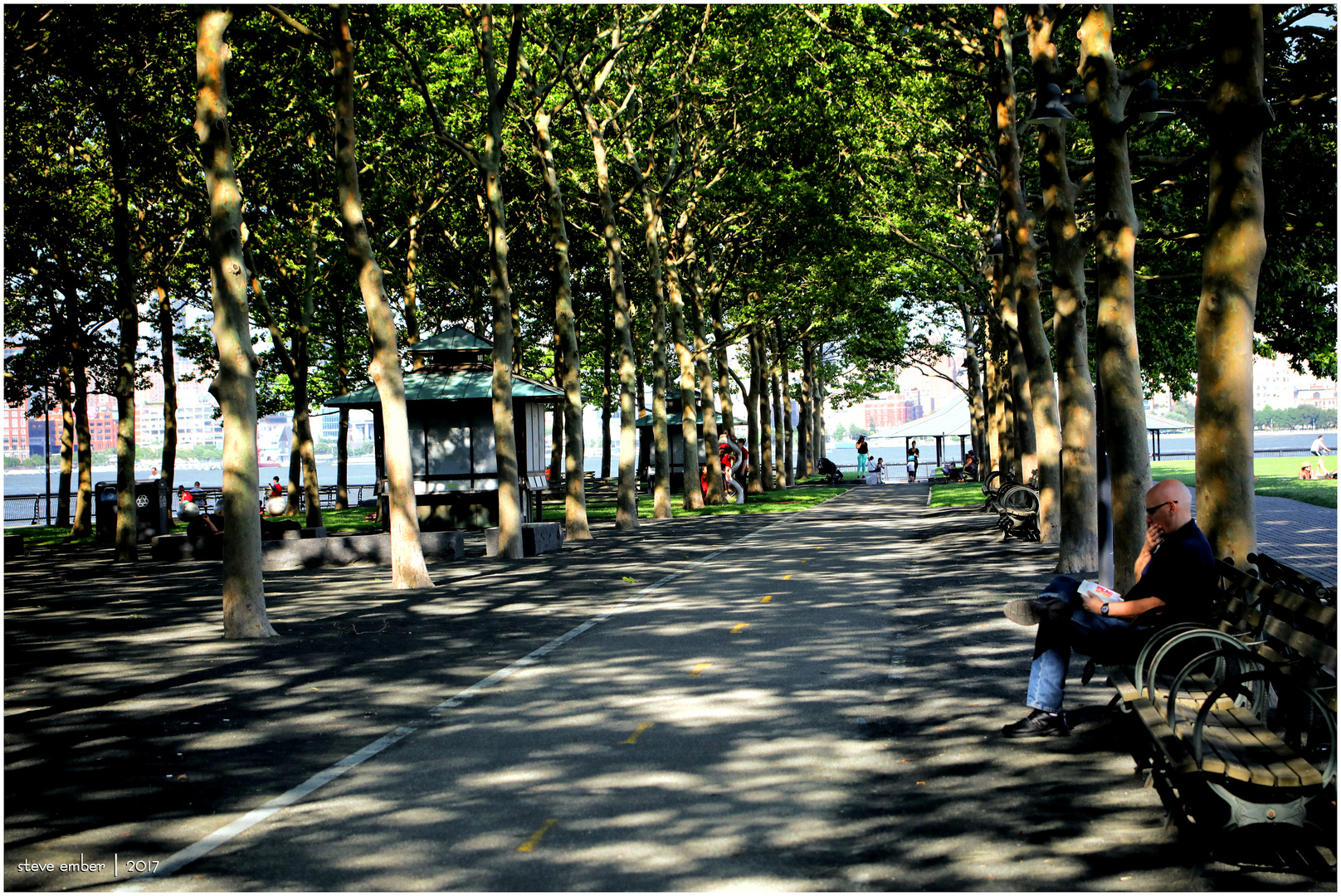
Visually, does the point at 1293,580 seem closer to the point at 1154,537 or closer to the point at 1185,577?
the point at 1185,577

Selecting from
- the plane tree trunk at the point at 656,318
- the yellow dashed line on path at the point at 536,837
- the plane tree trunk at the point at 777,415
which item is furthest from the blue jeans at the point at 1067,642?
the plane tree trunk at the point at 777,415

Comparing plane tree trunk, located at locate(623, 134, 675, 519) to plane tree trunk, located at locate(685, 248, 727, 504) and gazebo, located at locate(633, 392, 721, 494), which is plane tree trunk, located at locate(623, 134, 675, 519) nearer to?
plane tree trunk, located at locate(685, 248, 727, 504)

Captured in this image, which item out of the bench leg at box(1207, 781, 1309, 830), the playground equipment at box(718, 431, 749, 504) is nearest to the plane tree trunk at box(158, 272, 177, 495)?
the playground equipment at box(718, 431, 749, 504)

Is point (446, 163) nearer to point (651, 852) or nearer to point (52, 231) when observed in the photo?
point (52, 231)

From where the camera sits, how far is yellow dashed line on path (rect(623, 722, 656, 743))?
692 centimetres

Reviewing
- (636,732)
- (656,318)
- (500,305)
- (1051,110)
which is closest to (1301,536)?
(1051,110)

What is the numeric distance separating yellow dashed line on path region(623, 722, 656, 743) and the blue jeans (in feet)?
7.50

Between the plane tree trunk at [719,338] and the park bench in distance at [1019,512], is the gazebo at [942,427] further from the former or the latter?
the park bench in distance at [1019,512]

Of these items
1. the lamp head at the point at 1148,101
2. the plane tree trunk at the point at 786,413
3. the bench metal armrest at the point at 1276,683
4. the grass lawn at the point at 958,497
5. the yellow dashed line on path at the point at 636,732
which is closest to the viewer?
the bench metal armrest at the point at 1276,683

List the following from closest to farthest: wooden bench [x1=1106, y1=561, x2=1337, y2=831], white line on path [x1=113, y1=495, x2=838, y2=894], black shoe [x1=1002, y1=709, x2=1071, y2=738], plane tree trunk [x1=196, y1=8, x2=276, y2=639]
Result: wooden bench [x1=1106, y1=561, x2=1337, y2=831] → white line on path [x1=113, y1=495, x2=838, y2=894] → black shoe [x1=1002, y1=709, x2=1071, y2=738] → plane tree trunk [x1=196, y1=8, x2=276, y2=639]

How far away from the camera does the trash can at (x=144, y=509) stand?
87.8 feet

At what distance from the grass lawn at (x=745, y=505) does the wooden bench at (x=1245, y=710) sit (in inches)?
865

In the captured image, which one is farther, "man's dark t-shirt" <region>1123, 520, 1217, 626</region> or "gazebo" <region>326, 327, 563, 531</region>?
"gazebo" <region>326, 327, 563, 531</region>

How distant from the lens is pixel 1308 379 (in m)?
31.3
